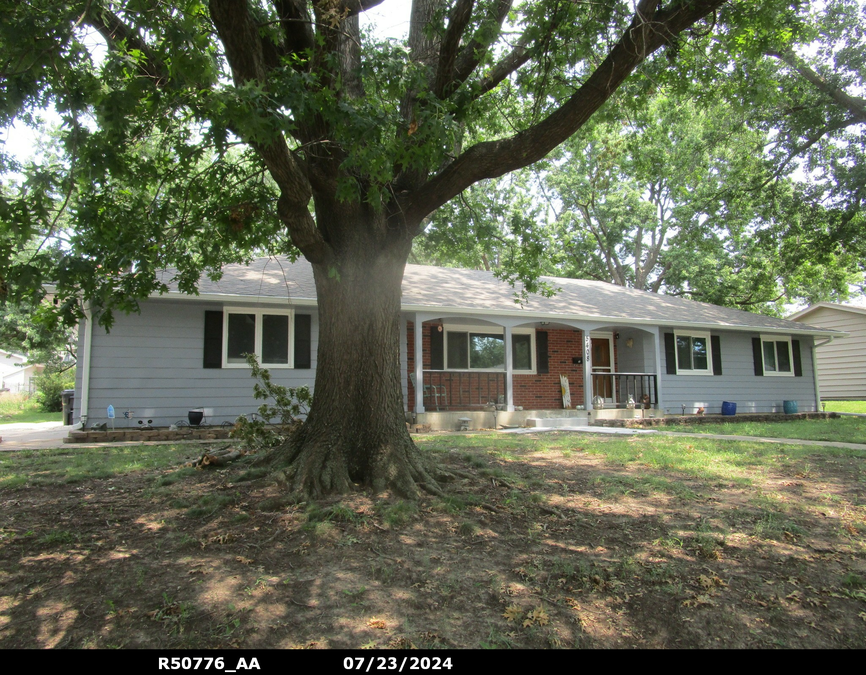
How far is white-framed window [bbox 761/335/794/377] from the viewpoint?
58.6 feet

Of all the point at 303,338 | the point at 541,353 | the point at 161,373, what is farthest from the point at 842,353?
the point at 161,373

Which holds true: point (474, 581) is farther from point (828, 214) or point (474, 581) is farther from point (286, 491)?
point (828, 214)

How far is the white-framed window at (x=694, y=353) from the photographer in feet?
54.1

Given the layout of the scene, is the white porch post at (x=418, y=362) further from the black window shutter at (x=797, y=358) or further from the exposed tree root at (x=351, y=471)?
the black window shutter at (x=797, y=358)

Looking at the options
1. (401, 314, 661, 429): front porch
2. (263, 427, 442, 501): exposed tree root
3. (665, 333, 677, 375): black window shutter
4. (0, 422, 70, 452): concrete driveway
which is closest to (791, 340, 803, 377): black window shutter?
(665, 333, 677, 375): black window shutter

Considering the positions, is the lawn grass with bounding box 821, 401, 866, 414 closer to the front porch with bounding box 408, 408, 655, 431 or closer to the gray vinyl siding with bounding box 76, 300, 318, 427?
the front porch with bounding box 408, 408, 655, 431

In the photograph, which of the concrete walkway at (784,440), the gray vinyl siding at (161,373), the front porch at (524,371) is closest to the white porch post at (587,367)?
the front porch at (524,371)

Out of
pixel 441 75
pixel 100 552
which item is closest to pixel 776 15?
pixel 441 75

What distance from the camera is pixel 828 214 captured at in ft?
51.5

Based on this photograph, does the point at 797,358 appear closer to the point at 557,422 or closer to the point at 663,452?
the point at 557,422

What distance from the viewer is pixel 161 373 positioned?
442 inches

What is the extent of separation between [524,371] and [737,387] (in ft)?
22.3
